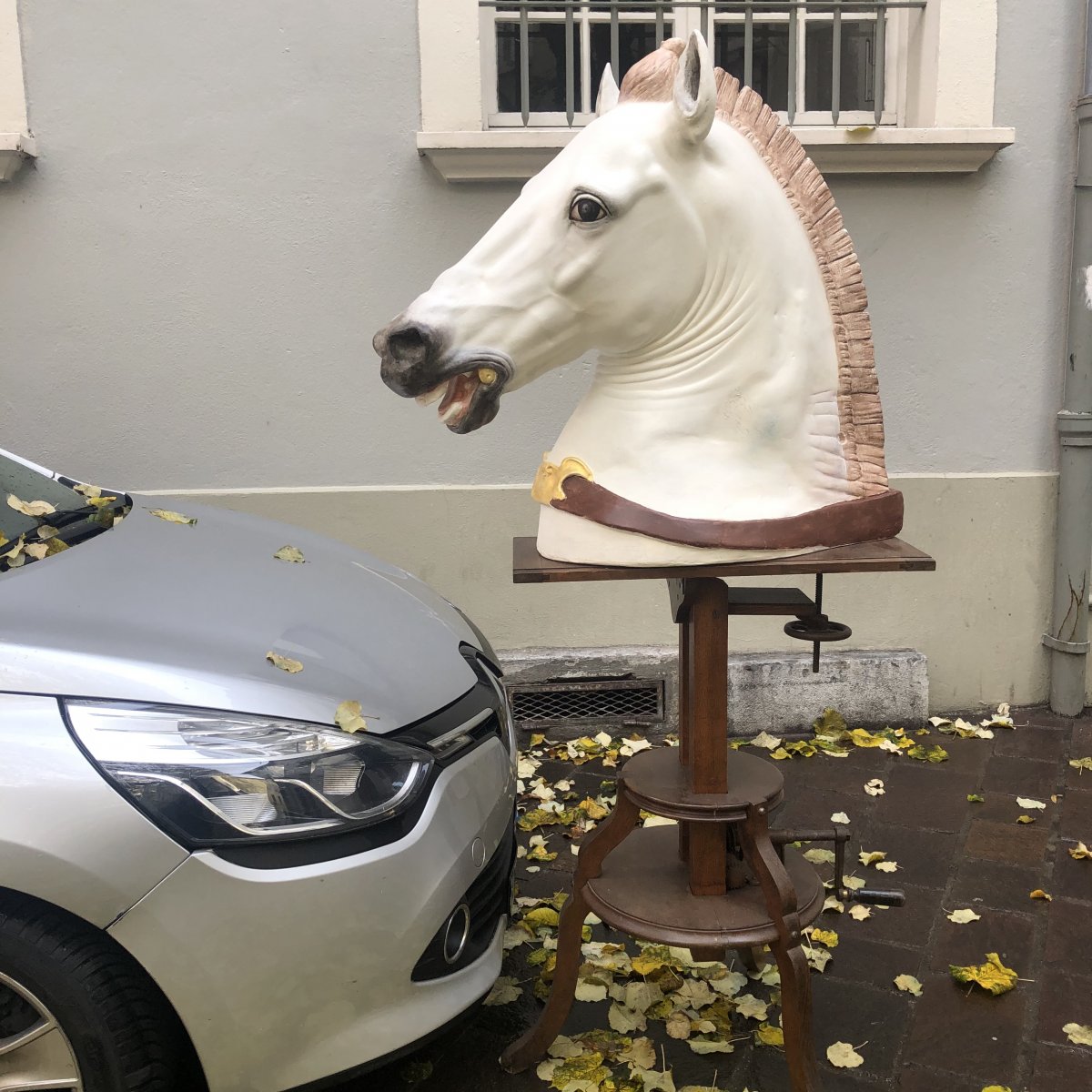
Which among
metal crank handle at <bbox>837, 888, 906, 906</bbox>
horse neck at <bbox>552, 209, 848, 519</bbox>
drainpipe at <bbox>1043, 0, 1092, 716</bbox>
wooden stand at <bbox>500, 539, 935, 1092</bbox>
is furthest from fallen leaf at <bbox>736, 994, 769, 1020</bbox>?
drainpipe at <bbox>1043, 0, 1092, 716</bbox>

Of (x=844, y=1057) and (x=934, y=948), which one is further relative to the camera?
(x=934, y=948)

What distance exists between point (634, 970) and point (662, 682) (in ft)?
5.79

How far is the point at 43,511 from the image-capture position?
8.64 feet

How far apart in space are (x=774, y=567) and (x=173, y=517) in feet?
5.54

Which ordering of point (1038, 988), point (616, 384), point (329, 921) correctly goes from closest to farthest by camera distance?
point (329, 921) < point (616, 384) < point (1038, 988)

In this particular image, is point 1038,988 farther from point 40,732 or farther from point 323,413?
point 323,413

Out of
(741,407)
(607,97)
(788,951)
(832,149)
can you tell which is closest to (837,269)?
(741,407)

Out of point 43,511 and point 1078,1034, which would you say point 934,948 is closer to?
Answer: point 1078,1034

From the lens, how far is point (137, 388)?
419 centimetres

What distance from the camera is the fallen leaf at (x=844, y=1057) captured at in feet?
7.64

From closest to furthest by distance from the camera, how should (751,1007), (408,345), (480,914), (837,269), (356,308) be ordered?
(408,345) → (837,269) → (480,914) → (751,1007) → (356,308)

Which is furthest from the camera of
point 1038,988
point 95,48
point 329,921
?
point 95,48

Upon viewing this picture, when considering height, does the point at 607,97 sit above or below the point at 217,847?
above

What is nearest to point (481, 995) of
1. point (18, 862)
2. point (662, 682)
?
point (18, 862)
